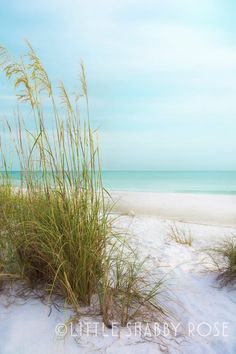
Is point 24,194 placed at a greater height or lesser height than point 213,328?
greater

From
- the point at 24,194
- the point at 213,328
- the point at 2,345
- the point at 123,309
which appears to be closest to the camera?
the point at 2,345

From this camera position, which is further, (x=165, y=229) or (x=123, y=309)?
(x=165, y=229)

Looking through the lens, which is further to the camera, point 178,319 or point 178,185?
point 178,185

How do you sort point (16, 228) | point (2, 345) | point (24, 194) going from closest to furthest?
point (2, 345)
point (16, 228)
point (24, 194)

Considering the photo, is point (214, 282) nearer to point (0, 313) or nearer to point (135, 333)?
point (135, 333)

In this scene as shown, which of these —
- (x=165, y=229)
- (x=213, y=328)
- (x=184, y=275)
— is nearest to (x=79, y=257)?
(x=213, y=328)

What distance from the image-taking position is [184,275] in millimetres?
3623

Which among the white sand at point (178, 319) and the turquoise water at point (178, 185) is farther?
the turquoise water at point (178, 185)

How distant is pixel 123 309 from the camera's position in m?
2.51

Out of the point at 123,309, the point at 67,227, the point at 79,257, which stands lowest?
the point at 123,309

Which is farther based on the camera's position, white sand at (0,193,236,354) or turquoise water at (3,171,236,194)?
turquoise water at (3,171,236,194)

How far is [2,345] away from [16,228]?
0.89 meters

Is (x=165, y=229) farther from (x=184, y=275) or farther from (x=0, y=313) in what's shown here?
(x=0, y=313)

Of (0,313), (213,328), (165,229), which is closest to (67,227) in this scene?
(0,313)
